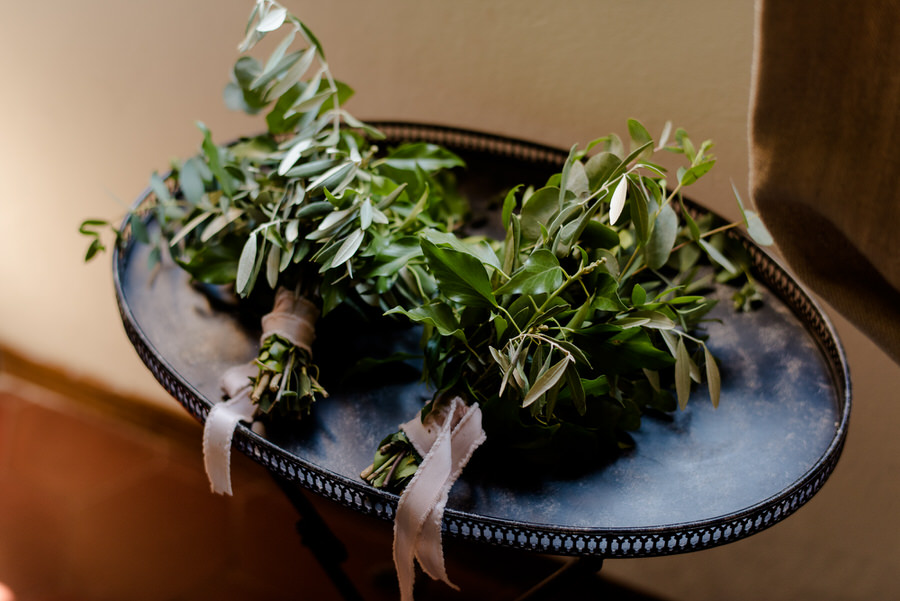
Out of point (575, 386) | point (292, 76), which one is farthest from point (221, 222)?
point (575, 386)

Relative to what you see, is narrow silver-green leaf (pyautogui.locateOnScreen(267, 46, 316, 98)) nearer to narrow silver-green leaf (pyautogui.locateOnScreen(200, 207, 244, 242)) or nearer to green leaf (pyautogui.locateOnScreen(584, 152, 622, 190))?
narrow silver-green leaf (pyautogui.locateOnScreen(200, 207, 244, 242))

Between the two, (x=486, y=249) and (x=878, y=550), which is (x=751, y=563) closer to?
(x=878, y=550)

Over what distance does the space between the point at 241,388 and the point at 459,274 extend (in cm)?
21

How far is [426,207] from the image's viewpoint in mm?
664

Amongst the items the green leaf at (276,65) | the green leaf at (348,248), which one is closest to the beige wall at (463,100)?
the green leaf at (276,65)

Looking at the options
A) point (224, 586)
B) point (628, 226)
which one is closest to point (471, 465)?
point (628, 226)

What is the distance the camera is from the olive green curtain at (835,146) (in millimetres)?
445

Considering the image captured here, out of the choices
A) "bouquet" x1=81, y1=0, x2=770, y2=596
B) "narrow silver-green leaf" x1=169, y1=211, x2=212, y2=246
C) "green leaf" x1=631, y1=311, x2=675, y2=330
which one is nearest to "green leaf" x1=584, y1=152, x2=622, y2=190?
"bouquet" x1=81, y1=0, x2=770, y2=596

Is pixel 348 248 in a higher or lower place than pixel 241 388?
higher

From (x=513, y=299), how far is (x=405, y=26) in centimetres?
54

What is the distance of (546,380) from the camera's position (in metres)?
0.47

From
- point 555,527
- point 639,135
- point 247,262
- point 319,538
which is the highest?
point 639,135

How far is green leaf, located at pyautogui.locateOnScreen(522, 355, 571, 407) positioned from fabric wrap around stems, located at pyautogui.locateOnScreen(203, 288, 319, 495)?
22 cm

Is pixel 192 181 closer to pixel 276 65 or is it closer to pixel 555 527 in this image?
pixel 276 65
